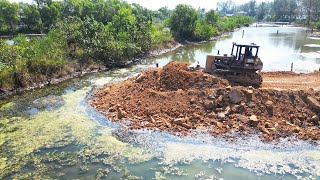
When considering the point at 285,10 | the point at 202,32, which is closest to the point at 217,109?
the point at 202,32

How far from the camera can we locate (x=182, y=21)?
52.7 metres

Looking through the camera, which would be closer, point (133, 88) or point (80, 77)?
point (133, 88)

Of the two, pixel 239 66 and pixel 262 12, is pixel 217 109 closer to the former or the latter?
pixel 239 66

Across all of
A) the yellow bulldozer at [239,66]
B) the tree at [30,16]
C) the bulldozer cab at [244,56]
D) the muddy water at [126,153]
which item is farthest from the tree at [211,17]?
the muddy water at [126,153]

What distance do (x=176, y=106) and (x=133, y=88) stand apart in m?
3.90

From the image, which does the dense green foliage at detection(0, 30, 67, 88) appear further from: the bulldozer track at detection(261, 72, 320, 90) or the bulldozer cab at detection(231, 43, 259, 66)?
the bulldozer track at detection(261, 72, 320, 90)

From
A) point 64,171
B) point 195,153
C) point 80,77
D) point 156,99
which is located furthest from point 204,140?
point 80,77

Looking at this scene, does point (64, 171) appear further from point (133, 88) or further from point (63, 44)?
point (63, 44)

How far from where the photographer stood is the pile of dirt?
47.5 ft

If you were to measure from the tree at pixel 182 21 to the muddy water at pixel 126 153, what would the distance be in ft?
130

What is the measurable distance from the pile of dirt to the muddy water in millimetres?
775

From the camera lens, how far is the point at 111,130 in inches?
578

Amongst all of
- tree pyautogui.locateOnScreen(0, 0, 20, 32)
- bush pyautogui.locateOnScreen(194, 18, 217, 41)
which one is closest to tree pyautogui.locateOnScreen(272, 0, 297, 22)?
bush pyautogui.locateOnScreen(194, 18, 217, 41)

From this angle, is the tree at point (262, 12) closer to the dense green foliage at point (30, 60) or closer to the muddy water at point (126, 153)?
the dense green foliage at point (30, 60)
